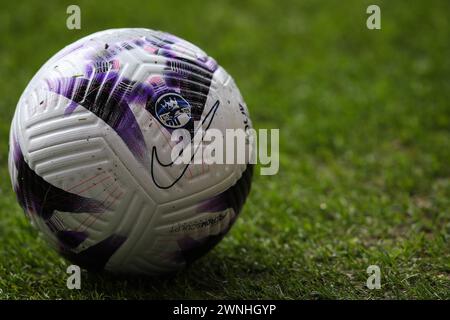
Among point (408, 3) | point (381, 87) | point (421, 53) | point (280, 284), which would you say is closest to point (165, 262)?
point (280, 284)

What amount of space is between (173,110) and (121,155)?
1.14ft

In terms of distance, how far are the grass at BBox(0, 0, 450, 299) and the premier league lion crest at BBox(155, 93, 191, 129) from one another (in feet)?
3.29

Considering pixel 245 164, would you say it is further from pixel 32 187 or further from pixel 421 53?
pixel 421 53

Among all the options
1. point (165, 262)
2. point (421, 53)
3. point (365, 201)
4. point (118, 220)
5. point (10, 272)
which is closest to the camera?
point (118, 220)

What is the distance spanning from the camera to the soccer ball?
3.39 metres

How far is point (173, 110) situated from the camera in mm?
3443

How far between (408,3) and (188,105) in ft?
19.3

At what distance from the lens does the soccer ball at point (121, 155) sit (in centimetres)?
339

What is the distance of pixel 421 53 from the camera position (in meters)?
7.52

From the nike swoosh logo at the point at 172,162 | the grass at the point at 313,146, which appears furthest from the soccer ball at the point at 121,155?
the grass at the point at 313,146

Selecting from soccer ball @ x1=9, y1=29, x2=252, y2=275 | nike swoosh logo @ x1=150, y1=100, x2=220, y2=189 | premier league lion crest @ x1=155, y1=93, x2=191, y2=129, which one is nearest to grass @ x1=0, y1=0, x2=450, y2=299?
soccer ball @ x1=9, y1=29, x2=252, y2=275

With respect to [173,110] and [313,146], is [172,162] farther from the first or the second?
[313,146]

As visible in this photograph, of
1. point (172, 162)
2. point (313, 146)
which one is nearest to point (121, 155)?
point (172, 162)
